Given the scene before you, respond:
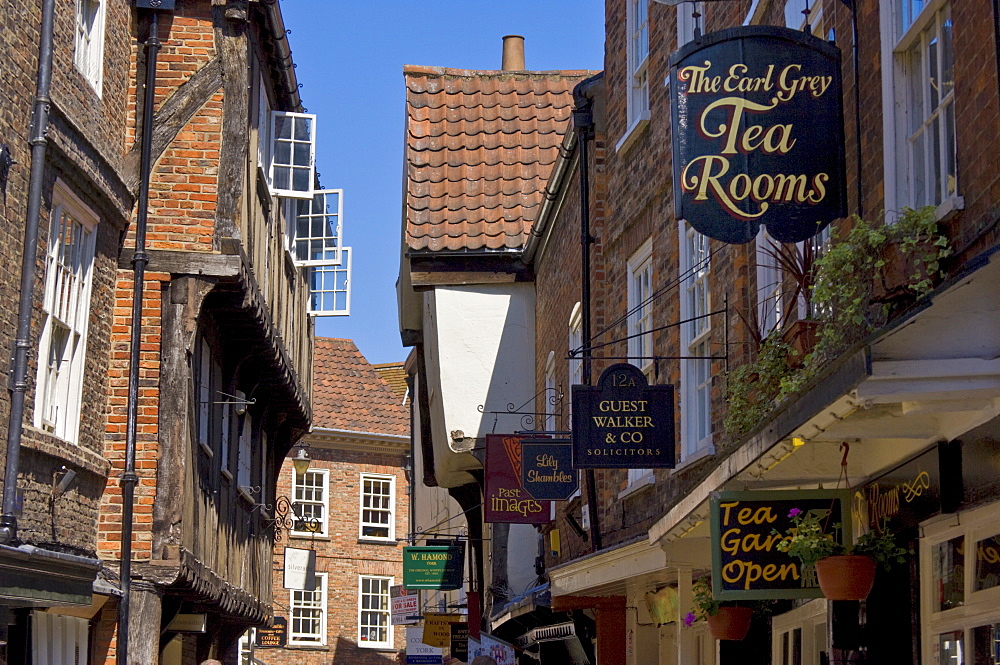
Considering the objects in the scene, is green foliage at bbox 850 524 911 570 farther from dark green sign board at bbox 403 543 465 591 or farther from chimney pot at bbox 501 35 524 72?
chimney pot at bbox 501 35 524 72

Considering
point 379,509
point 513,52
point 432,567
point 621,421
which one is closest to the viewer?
point 621,421

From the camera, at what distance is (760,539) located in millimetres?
7000

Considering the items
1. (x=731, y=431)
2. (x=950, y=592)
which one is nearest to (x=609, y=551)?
(x=731, y=431)

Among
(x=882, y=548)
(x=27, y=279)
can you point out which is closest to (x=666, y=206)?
(x=27, y=279)

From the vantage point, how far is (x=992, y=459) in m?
5.54

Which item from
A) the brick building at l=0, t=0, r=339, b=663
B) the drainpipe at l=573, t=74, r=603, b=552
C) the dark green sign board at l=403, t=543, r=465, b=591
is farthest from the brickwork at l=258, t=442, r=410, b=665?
the drainpipe at l=573, t=74, r=603, b=552

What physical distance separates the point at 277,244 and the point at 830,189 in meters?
11.9

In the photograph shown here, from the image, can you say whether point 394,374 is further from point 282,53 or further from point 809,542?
point 809,542

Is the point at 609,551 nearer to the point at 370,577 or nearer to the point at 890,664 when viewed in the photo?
the point at 890,664

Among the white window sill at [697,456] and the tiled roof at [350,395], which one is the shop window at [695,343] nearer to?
the white window sill at [697,456]

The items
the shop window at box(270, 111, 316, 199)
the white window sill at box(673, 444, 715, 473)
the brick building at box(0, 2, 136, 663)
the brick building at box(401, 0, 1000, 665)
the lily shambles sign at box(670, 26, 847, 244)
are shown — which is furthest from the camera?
the shop window at box(270, 111, 316, 199)

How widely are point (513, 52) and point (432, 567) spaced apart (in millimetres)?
9204

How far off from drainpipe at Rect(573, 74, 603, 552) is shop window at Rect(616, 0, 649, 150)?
1188 mm

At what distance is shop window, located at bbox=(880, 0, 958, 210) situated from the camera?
613 centimetres
